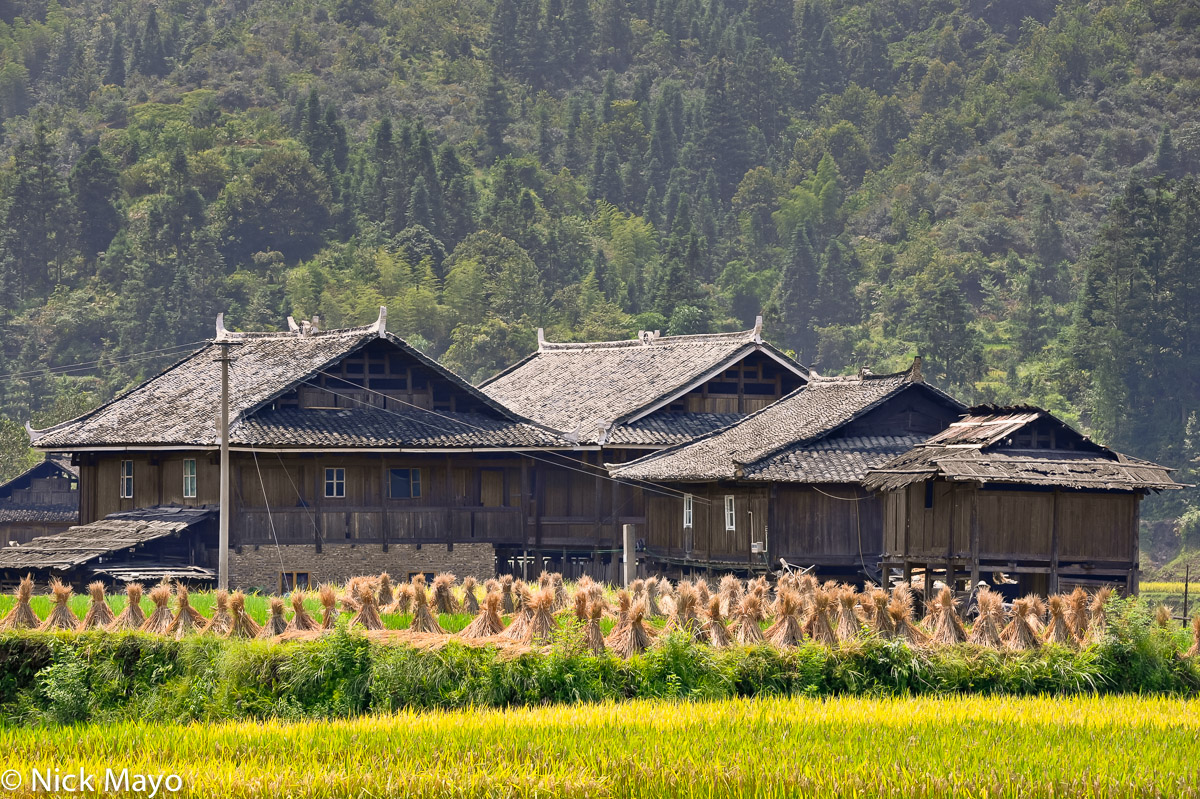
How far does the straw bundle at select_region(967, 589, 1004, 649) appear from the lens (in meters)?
25.9

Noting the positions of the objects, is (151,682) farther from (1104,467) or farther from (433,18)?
(433,18)

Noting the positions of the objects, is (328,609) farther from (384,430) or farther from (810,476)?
(384,430)

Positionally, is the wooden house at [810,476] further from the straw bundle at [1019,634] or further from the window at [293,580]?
the straw bundle at [1019,634]

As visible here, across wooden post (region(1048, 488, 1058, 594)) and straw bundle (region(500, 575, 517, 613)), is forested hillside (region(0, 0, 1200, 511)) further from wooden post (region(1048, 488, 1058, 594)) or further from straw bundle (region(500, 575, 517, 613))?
wooden post (region(1048, 488, 1058, 594))

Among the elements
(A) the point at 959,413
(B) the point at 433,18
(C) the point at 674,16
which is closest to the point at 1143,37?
(C) the point at 674,16

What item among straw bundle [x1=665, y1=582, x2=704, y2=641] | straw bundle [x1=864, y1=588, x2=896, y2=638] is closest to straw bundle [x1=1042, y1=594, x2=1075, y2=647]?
straw bundle [x1=864, y1=588, x2=896, y2=638]

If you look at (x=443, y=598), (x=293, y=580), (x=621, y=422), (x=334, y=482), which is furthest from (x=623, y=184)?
(x=443, y=598)

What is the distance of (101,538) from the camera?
1581 inches

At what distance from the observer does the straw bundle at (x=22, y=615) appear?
85.5 feet

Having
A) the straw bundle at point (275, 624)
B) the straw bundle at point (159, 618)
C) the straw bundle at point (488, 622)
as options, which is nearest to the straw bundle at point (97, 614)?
the straw bundle at point (159, 618)

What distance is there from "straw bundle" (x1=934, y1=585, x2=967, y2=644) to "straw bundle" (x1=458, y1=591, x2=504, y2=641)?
613 centimetres

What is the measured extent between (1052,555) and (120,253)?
7289cm

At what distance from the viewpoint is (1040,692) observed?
2519cm

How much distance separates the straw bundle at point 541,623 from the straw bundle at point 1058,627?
7.05 meters
